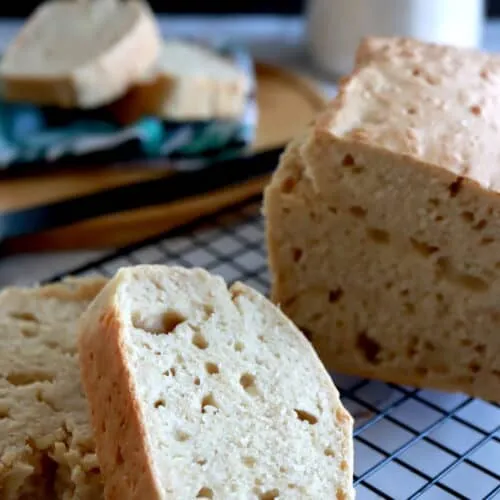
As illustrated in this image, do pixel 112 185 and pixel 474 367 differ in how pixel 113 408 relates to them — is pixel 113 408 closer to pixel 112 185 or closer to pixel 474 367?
pixel 474 367

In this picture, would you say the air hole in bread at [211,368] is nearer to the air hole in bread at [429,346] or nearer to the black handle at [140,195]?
the air hole in bread at [429,346]

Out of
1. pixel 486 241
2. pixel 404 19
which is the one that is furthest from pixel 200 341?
pixel 404 19

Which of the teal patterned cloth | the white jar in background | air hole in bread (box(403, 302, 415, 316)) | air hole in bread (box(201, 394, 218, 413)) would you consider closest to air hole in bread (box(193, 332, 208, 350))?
air hole in bread (box(201, 394, 218, 413))

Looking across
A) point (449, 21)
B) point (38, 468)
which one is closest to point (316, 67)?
point (449, 21)

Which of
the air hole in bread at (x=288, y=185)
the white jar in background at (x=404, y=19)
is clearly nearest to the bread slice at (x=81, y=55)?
the white jar in background at (x=404, y=19)

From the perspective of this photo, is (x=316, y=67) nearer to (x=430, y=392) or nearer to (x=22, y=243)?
(x=22, y=243)

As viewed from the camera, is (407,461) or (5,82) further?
(5,82)

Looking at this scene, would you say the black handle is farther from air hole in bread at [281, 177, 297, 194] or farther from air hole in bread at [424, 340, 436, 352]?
air hole in bread at [424, 340, 436, 352]
